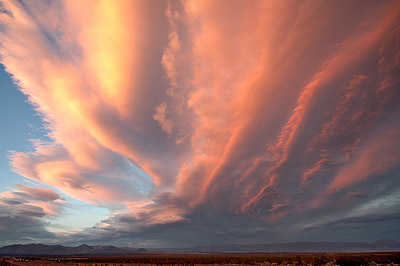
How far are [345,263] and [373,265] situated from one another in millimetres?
5484

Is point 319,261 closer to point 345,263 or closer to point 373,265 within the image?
point 345,263

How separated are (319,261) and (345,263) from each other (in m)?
7.26

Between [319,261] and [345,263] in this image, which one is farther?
[319,261]

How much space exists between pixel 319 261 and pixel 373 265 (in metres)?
11.6

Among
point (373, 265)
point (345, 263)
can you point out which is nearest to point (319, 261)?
point (345, 263)

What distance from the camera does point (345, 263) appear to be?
2040 inches

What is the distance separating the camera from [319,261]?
57812mm

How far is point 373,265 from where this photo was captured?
165 feet

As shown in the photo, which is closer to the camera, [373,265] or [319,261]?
[373,265]
